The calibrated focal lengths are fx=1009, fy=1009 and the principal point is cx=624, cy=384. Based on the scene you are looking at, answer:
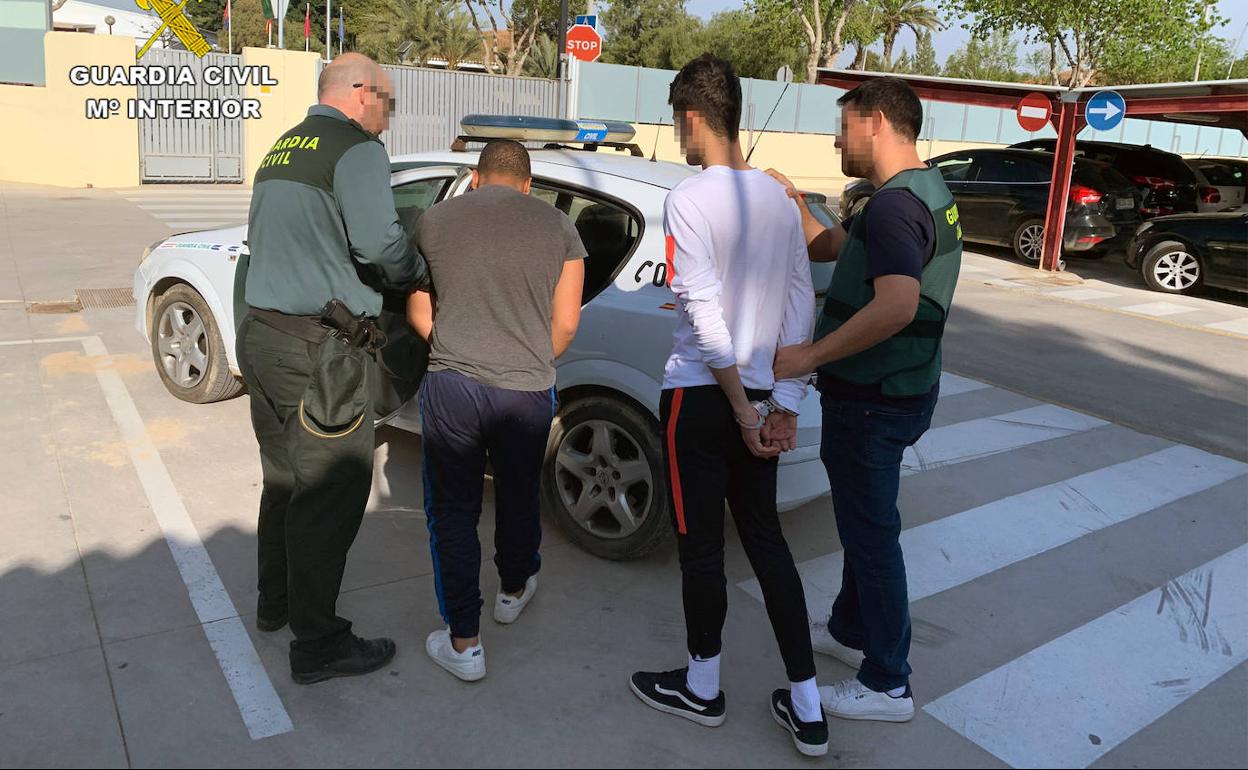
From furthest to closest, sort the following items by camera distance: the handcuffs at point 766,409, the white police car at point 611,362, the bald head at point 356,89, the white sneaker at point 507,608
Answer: the white police car at point 611,362, the white sneaker at point 507,608, the bald head at point 356,89, the handcuffs at point 766,409

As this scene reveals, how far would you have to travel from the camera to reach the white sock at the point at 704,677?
3191mm

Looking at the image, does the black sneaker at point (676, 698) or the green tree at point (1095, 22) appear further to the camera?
the green tree at point (1095, 22)

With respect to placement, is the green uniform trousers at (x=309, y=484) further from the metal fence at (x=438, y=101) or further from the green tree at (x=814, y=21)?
the green tree at (x=814, y=21)

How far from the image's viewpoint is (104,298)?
896cm

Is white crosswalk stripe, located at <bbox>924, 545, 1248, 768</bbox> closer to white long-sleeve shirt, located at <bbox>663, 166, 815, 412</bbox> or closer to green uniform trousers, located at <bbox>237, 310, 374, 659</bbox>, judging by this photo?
white long-sleeve shirt, located at <bbox>663, 166, 815, 412</bbox>

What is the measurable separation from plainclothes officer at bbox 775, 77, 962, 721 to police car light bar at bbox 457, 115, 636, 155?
6.11 feet

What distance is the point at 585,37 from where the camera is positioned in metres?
18.3

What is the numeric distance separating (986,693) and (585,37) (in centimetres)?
1663

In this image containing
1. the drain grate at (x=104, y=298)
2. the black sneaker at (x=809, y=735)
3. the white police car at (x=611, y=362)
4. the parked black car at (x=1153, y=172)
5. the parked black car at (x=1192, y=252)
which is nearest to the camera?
the black sneaker at (x=809, y=735)

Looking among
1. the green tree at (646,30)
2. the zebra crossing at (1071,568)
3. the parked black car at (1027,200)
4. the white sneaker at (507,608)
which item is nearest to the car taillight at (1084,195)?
the parked black car at (1027,200)

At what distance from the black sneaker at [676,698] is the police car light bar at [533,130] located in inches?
101

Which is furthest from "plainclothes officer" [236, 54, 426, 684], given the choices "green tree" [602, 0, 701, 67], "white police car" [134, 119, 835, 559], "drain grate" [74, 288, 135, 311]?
"green tree" [602, 0, 701, 67]

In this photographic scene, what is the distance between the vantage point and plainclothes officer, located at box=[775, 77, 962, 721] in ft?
9.47

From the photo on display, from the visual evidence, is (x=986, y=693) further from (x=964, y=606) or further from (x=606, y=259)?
(x=606, y=259)
